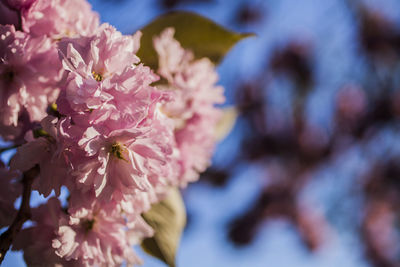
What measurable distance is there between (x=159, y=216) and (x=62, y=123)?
170 mm

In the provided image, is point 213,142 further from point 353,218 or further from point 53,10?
point 353,218

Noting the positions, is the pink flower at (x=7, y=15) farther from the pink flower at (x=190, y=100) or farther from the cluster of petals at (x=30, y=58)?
the pink flower at (x=190, y=100)

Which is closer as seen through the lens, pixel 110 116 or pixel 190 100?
pixel 110 116

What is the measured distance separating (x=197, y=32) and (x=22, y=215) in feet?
0.84

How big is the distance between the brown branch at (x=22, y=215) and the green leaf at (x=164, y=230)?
104 mm

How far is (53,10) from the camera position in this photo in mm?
267

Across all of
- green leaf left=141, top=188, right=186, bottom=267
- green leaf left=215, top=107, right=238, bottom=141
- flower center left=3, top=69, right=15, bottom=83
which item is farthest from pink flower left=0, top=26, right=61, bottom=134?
green leaf left=215, top=107, right=238, bottom=141

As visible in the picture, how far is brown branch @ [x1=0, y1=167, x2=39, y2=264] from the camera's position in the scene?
0.24 meters

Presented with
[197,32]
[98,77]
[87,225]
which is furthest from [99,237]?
[197,32]

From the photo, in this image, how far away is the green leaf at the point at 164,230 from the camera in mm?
334

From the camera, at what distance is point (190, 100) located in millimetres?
376

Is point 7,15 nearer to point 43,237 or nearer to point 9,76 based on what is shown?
point 9,76

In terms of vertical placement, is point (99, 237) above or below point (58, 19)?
below

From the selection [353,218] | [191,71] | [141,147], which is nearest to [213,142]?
[191,71]
